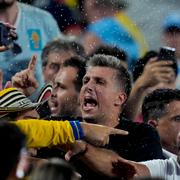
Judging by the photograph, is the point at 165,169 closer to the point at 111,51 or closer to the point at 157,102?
the point at 157,102

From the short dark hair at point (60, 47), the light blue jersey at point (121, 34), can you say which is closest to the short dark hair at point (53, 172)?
the short dark hair at point (60, 47)

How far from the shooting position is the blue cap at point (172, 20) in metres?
6.80

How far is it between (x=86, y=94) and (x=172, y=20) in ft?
5.24

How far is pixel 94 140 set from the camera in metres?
4.57

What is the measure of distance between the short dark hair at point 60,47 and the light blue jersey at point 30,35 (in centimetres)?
5

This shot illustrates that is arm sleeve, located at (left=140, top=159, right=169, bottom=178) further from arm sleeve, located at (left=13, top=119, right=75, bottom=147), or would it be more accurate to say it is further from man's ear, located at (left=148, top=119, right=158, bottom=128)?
man's ear, located at (left=148, top=119, right=158, bottom=128)

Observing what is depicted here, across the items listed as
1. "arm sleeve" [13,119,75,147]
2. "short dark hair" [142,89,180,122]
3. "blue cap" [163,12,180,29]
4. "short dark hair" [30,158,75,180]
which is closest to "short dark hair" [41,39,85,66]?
"blue cap" [163,12,180,29]

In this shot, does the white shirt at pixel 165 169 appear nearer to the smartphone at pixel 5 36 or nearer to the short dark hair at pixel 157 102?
the short dark hair at pixel 157 102

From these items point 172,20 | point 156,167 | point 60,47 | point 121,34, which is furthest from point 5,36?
point 156,167

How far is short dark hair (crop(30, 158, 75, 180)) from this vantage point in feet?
11.3

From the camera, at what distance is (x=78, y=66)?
A: 6066 mm

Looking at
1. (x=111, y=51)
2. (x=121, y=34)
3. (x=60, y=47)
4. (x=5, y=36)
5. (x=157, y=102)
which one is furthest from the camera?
(x=121, y=34)

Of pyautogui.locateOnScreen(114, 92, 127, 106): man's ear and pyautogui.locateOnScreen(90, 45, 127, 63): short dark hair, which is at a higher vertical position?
pyautogui.locateOnScreen(90, 45, 127, 63): short dark hair

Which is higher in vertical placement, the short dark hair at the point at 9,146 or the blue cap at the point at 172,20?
the blue cap at the point at 172,20
